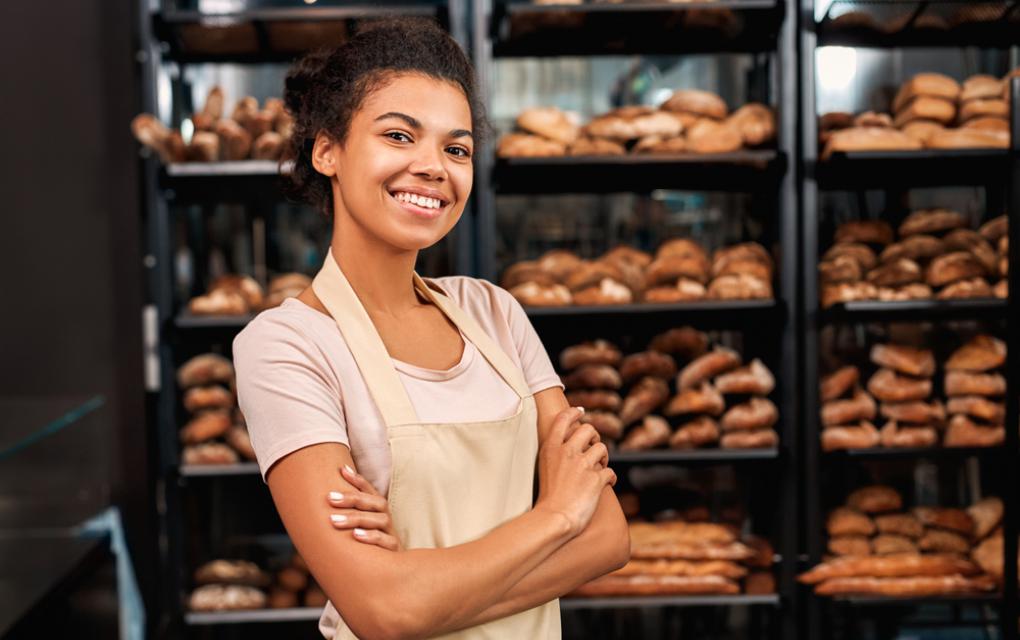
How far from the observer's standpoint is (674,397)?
2885 millimetres

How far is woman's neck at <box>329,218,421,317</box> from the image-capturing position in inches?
45.1

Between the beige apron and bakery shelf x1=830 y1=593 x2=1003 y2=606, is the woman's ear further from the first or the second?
Answer: bakery shelf x1=830 y1=593 x2=1003 y2=606

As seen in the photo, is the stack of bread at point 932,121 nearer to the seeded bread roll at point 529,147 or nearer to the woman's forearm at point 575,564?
the seeded bread roll at point 529,147

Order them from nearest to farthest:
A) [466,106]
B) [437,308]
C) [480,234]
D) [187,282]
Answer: [466,106] < [437,308] < [480,234] < [187,282]

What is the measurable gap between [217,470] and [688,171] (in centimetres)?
163

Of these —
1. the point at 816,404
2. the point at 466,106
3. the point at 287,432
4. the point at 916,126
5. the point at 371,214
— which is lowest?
the point at 816,404

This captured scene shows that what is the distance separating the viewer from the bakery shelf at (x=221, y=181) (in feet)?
8.71

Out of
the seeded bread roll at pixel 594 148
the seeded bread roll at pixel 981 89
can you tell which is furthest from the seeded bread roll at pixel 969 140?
the seeded bread roll at pixel 594 148

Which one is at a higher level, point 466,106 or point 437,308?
point 466,106

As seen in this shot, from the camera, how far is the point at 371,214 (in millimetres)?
1081

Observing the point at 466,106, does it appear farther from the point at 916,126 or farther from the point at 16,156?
the point at 16,156

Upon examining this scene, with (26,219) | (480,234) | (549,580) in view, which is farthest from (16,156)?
(549,580)

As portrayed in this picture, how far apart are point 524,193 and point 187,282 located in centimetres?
108

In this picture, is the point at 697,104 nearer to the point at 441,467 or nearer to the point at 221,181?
the point at 221,181
